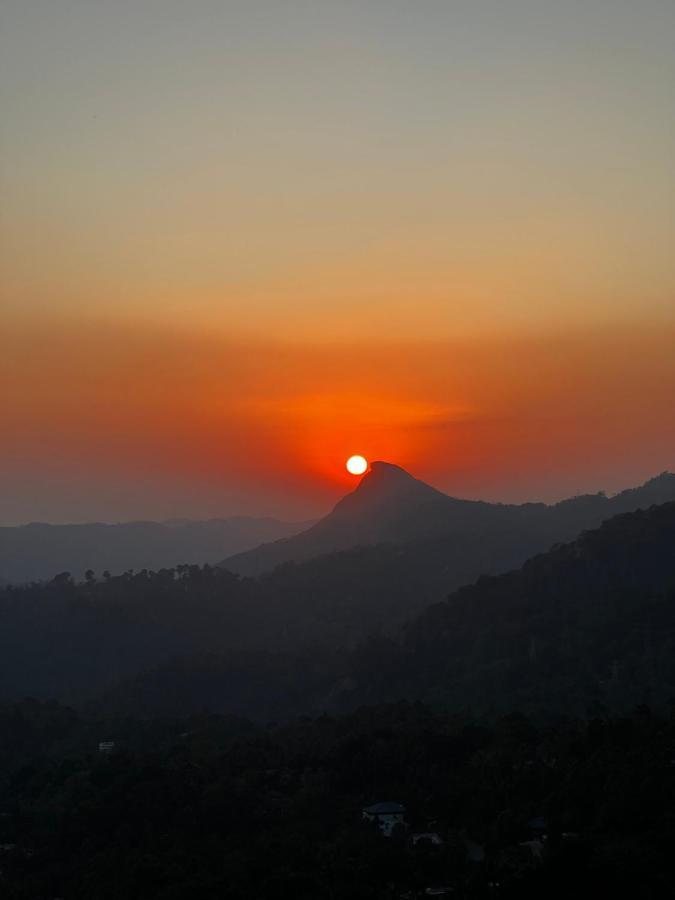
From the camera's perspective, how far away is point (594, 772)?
2566cm

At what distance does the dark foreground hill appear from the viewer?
157ft

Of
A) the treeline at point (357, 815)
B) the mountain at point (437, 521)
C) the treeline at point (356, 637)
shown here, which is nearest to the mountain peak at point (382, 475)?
the mountain at point (437, 521)

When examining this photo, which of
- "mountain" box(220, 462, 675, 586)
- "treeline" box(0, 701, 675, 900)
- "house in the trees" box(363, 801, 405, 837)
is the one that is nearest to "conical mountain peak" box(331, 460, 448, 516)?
"mountain" box(220, 462, 675, 586)

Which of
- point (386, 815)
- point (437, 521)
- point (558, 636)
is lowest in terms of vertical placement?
point (386, 815)

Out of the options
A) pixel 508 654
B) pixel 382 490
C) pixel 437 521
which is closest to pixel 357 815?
pixel 508 654

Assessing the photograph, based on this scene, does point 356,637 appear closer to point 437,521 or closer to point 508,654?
point 508,654

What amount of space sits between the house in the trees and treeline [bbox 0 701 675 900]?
271mm

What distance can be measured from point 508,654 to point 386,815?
27233 millimetres

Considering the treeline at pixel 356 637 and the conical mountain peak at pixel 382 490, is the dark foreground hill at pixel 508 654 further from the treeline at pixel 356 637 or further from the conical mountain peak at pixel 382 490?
the conical mountain peak at pixel 382 490

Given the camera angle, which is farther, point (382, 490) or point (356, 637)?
point (382, 490)

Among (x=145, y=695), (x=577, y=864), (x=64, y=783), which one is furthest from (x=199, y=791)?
(x=145, y=695)

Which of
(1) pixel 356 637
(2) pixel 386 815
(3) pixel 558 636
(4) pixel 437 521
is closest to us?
(2) pixel 386 815

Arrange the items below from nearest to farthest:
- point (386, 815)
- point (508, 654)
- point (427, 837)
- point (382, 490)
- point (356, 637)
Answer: point (427, 837), point (386, 815), point (508, 654), point (356, 637), point (382, 490)

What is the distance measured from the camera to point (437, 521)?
112125mm
